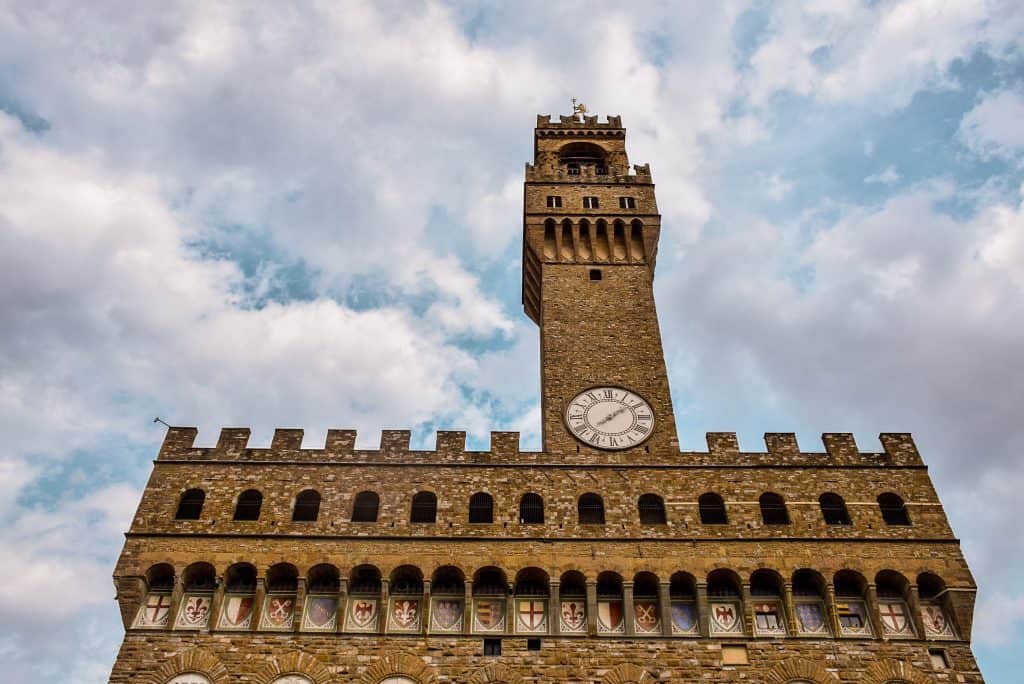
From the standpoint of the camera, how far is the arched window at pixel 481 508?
23.2 m

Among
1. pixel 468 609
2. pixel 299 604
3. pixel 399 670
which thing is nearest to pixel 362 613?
pixel 299 604

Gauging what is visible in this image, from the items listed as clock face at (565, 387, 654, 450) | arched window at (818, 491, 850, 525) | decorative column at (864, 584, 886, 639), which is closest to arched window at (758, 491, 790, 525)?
arched window at (818, 491, 850, 525)

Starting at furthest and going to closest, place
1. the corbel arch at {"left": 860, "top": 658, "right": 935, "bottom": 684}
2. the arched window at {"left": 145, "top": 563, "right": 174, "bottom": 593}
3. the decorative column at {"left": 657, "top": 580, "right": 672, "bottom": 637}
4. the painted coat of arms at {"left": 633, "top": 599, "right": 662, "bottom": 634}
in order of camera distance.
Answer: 1. the arched window at {"left": 145, "top": 563, "right": 174, "bottom": 593}
2. the painted coat of arms at {"left": 633, "top": 599, "right": 662, "bottom": 634}
3. the decorative column at {"left": 657, "top": 580, "right": 672, "bottom": 637}
4. the corbel arch at {"left": 860, "top": 658, "right": 935, "bottom": 684}

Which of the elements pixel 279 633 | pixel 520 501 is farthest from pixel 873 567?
pixel 279 633

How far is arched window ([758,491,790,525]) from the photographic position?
76.2 ft

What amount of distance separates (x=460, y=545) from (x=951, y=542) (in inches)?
541

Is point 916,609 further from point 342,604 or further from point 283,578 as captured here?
point 283,578

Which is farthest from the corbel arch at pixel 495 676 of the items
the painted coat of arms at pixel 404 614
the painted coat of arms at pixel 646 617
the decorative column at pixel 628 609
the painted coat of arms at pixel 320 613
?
the painted coat of arms at pixel 320 613

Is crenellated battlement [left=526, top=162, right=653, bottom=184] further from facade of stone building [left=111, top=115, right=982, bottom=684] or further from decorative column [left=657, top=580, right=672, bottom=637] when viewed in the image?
decorative column [left=657, top=580, right=672, bottom=637]

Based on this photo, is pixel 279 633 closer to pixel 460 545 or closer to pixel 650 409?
pixel 460 545

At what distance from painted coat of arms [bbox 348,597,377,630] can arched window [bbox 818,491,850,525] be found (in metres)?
13.0

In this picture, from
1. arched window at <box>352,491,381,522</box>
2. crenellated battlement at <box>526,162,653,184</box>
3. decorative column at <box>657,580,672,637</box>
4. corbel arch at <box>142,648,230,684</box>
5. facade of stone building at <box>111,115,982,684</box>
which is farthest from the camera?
crenellated battlement at <box>526,162,653,184</box>

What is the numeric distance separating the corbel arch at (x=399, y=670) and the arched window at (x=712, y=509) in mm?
8776

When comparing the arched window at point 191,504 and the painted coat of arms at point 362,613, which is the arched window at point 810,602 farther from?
the arched window at point 191,504
